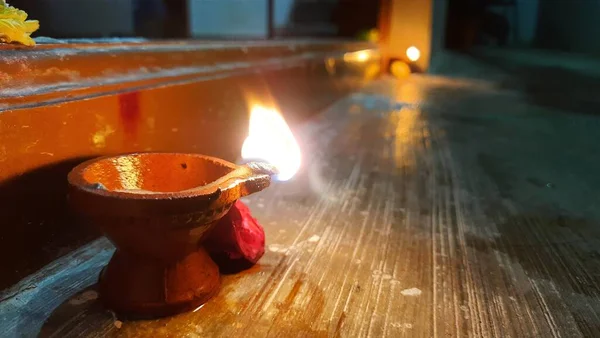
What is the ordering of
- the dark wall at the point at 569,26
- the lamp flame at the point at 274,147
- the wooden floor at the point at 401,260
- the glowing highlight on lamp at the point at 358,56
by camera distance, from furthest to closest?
the dark wall at the point at 569,26
the glowing highlight on lamp at the point at 358,56
the lamp flame at the point at 274,147
the wooden floor at the point at 401,260

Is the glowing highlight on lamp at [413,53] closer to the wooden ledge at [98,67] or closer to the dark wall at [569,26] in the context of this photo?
the wooden ledge at [98,67]

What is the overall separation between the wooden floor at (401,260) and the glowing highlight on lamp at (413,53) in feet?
15.2

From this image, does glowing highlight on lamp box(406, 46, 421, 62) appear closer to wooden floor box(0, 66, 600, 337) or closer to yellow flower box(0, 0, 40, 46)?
wooden floor box(0, 66, 600, 337)

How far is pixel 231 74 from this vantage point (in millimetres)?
Answer: 2178

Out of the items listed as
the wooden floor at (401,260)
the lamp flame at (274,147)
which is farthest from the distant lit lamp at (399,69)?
the lamp flame at (274,147)

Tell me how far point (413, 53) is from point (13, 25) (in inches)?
260

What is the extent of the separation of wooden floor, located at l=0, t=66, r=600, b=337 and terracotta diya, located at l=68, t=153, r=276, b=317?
0.05 m

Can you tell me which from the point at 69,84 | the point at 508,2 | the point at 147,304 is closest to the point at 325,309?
the point at 147,304

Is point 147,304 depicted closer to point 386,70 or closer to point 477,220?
point 477,220

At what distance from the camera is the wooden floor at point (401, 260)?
3.45ft

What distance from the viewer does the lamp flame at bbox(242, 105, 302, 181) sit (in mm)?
1411

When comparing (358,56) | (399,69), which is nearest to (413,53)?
(399,69)

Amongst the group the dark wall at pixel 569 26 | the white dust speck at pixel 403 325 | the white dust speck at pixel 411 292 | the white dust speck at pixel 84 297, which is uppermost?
the dark wall at pixel 569 26

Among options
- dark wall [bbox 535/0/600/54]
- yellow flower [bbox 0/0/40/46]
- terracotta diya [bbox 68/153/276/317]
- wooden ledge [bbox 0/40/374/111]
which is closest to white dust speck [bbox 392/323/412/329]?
terracotta diya [bbox 68/153/276/317]
